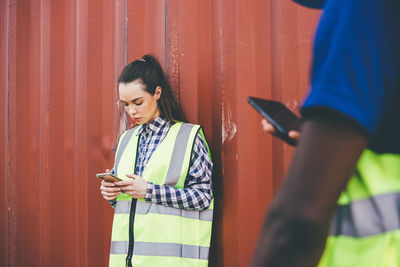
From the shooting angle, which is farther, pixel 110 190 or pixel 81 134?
pixel 81 134

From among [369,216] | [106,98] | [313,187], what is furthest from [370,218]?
[106,98]

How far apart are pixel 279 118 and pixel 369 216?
0.36m

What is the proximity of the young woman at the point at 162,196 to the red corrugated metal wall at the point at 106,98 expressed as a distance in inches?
7.5

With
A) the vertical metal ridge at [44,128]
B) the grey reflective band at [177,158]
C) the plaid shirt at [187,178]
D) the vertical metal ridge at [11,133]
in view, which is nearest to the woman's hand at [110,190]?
the plaid shirt at [187,178]

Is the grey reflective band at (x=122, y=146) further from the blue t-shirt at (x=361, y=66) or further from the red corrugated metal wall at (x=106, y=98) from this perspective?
the blue t-shirt at (x=361, y=66)

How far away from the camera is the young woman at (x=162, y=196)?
194cm

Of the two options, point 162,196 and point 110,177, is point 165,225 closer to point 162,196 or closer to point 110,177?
point 162,196

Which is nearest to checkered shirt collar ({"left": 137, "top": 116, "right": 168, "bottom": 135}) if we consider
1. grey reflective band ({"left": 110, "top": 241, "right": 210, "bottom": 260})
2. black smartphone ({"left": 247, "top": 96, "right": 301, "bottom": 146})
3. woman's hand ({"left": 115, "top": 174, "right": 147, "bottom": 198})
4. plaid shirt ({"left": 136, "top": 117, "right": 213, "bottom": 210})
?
plaid shirt ({"left": 136, "top": 117, "right": 213, "bottom": 210})

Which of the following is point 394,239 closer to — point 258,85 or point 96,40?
point 258,85

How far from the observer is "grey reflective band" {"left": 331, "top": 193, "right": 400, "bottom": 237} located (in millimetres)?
602

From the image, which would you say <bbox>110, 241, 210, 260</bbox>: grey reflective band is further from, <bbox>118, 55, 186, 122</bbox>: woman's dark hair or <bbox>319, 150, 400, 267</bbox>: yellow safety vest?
<bbox>319, 150, 400, 267</bbox>: yellow safety vest

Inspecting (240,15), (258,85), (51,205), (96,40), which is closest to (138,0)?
(96,40)

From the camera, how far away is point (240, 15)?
210 centimetres

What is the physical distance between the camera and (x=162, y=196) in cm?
192
